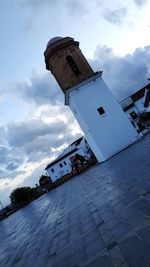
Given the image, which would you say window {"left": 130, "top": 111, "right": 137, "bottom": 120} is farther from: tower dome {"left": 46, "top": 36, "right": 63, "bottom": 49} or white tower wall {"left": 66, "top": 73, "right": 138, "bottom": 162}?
tower dome {"left": 46, "top": 36, "right": 63, "bottom": 49}

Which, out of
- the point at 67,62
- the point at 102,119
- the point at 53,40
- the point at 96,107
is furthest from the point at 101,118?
the point at 53,40

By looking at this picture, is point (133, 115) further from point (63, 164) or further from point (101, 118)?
point (101, 118)

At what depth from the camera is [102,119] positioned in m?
26.3

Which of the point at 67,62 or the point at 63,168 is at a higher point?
the point at 67,62

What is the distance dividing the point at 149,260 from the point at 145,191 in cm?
293

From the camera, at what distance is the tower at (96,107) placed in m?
26.0

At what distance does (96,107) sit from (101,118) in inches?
47.7

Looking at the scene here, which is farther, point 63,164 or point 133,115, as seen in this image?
point 63,164

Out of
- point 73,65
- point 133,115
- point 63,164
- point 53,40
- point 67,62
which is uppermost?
point 53,40

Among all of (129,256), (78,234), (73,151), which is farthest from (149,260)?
(73,151)

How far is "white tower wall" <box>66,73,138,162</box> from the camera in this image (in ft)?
85.1

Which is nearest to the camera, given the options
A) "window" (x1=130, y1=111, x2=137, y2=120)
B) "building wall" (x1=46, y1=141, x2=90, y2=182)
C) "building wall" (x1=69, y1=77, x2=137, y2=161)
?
"building wall" (x1=69, y1=77, x2=137, y2=161)

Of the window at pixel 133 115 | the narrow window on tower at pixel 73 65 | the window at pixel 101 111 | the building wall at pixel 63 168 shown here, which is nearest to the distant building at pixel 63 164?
the building wall at pixel 63 168

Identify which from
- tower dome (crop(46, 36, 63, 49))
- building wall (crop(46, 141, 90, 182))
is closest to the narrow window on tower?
tower dome (crop(46, 36, 63, 49))
